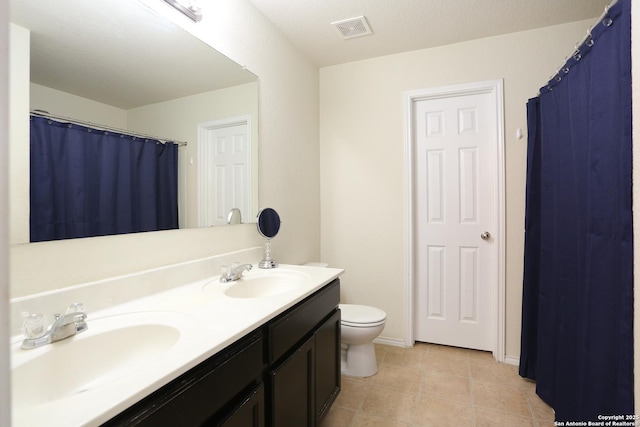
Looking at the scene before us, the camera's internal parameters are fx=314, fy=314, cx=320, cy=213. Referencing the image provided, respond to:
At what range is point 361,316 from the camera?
6.93 feet

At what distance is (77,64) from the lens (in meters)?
1.07

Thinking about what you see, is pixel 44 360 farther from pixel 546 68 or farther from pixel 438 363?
pixel 546 68

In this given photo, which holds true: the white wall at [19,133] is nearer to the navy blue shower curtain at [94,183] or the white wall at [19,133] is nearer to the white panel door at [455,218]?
the navy blue shower curtain at [94,183]

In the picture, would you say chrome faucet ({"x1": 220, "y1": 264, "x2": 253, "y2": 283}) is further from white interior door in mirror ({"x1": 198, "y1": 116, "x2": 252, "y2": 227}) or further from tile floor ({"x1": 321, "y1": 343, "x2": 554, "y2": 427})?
tile floor ({"x1": 321, "y1": 343, "x2": 554, "y2": 427})

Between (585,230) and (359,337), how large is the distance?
135 cm

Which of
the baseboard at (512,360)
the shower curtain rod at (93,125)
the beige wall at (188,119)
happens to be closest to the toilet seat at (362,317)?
the baseboard at (512,360)

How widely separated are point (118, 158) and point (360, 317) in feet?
5.40

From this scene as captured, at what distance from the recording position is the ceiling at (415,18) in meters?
1.92

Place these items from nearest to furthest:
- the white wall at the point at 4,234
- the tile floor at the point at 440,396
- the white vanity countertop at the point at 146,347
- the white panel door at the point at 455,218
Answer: the white wall at the point at 4,234, the white vanity countertop at the point at 146,347, the tile floor at the point at 440,396, the white panel door at the point at 455,218

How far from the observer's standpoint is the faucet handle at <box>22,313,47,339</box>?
0.81 meters

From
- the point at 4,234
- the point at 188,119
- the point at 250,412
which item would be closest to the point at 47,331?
the point at 250,412

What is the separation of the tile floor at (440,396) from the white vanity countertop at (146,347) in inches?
36.3

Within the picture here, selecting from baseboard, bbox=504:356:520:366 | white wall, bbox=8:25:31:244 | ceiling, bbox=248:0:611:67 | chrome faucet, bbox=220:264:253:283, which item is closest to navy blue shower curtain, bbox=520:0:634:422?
baseboard, bbox=504:356:520:366

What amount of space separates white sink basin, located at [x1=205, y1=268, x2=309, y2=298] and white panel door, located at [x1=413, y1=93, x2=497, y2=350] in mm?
1347
